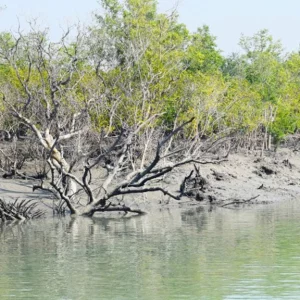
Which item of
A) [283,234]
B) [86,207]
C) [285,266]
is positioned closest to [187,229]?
[283,234]

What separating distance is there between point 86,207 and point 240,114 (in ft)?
57.5

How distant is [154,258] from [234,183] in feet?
66.1

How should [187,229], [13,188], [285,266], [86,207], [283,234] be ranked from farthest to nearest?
[13,188], [86,207], [187,229], [283,234], [285,266]

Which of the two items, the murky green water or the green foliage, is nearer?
the murky green water

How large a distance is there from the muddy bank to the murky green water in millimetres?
4703

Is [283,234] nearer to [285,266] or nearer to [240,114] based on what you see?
[285,266]

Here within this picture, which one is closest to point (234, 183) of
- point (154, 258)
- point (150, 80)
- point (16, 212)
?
point (150, 80)

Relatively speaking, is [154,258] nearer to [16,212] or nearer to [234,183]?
[16,212]

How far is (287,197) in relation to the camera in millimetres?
39188

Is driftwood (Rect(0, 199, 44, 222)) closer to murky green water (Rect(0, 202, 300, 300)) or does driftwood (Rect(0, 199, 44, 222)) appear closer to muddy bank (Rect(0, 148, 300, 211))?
murky green water (Rect(0, 202, 300, 300))

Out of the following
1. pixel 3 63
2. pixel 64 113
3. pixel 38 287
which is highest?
pixel 3 63

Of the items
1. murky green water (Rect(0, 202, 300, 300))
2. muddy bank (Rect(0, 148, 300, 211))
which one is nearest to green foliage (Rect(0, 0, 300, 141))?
muddy bank (Rect(0, 148, 300, 211))

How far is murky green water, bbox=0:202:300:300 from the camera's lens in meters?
15.5

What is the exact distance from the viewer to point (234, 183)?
1551 inches
